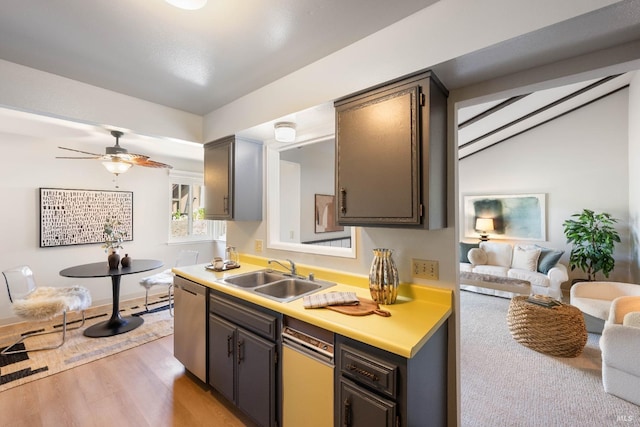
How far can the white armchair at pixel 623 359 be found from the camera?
6.30 ft

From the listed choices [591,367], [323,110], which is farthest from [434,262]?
[591,367]

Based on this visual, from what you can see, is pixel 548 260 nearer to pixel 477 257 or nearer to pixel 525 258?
pixel 525 258

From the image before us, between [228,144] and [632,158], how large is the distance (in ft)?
18.8

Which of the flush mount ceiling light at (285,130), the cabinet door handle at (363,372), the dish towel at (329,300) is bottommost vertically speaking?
the cabinet door handle at (363,372)

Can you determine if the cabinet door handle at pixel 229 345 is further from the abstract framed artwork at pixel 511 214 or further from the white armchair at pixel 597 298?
the abstract framed artwork at pixel 511 214

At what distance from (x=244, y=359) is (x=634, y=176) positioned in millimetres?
5719

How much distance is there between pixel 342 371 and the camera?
123 centimetres

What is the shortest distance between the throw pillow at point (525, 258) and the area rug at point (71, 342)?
5.43 m

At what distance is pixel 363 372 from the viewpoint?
3.79ft

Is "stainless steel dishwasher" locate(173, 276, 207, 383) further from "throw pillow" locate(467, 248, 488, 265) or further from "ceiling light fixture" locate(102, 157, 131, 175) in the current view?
"throw pillow" locate(467, 248, 488, 265)

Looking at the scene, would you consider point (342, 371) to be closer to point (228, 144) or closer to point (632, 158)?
point (228, 144)

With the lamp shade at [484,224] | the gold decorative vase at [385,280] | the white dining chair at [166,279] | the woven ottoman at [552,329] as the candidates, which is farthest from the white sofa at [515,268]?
the white dining chair at [166,279]

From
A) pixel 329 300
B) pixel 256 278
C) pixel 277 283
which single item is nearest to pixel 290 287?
pixel 277 283

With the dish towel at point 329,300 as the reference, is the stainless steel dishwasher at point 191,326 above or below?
below
